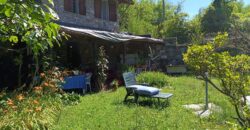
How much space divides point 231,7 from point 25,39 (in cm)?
4171

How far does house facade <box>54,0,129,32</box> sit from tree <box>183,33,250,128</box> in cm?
1143

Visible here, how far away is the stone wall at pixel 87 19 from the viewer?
54.0ft

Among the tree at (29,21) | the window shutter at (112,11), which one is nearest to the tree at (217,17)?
the window shutter at (112,11)

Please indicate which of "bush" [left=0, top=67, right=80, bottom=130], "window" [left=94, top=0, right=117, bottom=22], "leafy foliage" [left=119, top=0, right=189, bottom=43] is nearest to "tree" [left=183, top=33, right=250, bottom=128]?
"bush" [left=0, top=67, right=80, bottom=130]

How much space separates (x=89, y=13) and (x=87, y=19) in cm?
44

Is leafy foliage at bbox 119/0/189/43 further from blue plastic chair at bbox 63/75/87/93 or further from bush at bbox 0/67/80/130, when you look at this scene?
bush at bbox 0/67/80/130

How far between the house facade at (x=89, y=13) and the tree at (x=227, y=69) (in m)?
11.4

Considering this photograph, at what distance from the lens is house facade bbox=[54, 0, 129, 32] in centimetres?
1672

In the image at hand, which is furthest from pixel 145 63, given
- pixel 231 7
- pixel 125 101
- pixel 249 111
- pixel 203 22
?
pixel 231 7

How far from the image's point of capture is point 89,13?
19.0 m

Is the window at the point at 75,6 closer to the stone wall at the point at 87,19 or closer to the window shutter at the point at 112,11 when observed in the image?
the stone wall at the point at 87,19

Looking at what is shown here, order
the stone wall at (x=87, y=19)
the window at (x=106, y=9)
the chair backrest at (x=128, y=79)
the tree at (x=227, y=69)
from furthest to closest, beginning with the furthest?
the window at (x=106, y=9) < the stone wall at (x=87, y=19) < the chair backrest at (x=128, y=79) < the tree at (x=227, y=69)

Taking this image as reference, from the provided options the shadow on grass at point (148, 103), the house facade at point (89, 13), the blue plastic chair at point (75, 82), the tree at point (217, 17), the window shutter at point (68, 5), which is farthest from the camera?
Result: the tree at point (217, 17)

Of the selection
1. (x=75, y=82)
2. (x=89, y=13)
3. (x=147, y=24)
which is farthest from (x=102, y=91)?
(x=147, y=24)
